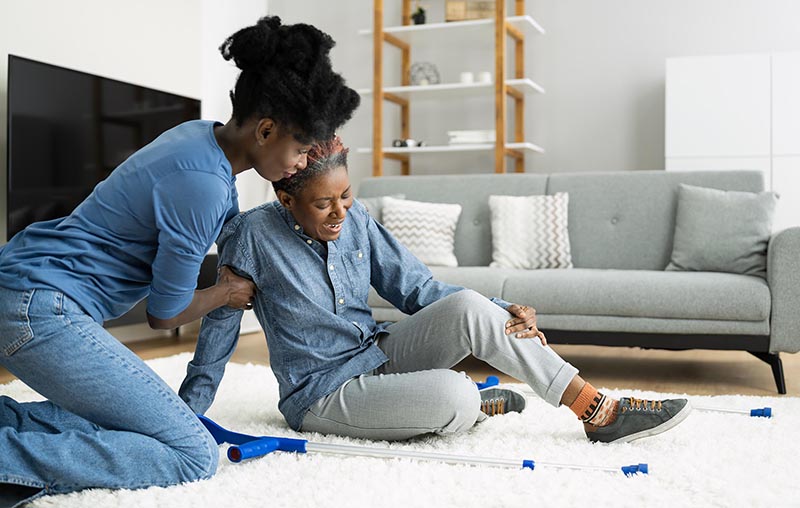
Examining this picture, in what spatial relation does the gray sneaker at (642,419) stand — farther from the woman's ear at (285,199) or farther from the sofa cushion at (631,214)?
the sofa cushion at (631,214)

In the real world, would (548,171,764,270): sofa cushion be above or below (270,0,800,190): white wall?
below

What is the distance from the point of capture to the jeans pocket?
5.06ft

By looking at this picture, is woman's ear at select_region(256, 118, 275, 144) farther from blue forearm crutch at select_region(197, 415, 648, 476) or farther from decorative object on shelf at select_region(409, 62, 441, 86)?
decorative object on shelf at select_region(409, 62, 441, 86)

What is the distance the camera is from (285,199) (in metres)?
1.93

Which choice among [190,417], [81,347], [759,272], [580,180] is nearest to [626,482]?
[190,417]

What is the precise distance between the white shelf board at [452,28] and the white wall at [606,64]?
182 mm

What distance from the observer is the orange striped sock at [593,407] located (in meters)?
1.89

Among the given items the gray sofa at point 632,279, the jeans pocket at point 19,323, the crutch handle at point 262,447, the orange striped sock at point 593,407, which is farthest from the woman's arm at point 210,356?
the gray sofa at point 632,279

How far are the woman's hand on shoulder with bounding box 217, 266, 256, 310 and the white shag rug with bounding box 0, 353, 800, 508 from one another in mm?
337

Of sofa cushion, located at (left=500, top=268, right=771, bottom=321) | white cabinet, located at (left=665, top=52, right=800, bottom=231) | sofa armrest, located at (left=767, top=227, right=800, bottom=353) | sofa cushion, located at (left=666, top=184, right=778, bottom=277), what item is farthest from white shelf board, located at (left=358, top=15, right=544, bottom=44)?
sofa armrest, located at (left=767, top=227, right=800, bottom=353)

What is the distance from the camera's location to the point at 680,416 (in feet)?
6.20

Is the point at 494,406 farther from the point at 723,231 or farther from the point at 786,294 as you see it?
the point at 723,231

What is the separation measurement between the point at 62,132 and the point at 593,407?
9.76ft

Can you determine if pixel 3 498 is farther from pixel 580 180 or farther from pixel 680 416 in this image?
pixel 580 180
